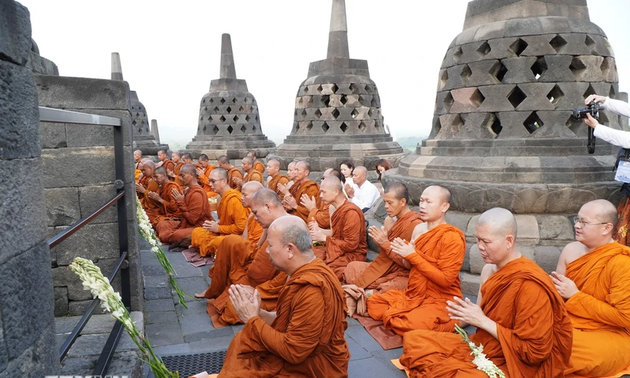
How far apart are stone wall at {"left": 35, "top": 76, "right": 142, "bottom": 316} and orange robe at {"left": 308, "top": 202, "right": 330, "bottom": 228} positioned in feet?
11.8

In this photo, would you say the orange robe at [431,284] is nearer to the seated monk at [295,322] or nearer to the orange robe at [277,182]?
the seated monk at [295,322]

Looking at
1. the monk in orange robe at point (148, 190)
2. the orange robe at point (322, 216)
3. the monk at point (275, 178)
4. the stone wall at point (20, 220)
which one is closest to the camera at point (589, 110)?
the orange robe at point (322, 216)

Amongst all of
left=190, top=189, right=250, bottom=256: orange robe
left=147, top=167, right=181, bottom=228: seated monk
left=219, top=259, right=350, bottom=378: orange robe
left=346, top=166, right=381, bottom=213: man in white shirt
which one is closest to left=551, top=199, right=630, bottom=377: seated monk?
left=219, top=259, right=350, bottom=378: orange robe

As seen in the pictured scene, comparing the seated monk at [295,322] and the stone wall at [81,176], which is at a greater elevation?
the stone wall at [81,176]

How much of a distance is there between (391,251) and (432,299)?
0.74 m

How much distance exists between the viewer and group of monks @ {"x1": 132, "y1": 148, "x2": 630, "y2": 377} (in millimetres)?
3059

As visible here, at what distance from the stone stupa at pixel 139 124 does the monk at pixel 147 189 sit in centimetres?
733

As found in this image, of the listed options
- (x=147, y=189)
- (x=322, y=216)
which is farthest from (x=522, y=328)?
(x=147, y=189)

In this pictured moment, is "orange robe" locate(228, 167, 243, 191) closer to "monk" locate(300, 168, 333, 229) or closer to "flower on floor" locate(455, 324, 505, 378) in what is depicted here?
"monk" locate(300, 168, 333, 229)

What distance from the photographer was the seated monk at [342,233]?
604 centimetres

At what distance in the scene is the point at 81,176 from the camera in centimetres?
394

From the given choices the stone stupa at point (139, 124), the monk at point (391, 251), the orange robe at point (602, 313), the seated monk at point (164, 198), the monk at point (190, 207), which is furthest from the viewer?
the stone stupa at point (139, 124)

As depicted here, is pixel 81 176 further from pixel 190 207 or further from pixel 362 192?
pixel 362 192

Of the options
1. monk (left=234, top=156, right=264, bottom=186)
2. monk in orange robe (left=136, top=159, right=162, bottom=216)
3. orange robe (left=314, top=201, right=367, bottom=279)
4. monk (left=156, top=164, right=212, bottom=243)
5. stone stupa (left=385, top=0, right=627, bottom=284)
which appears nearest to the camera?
stone stupa (left=385, top=0, right=627, bottom=284)
